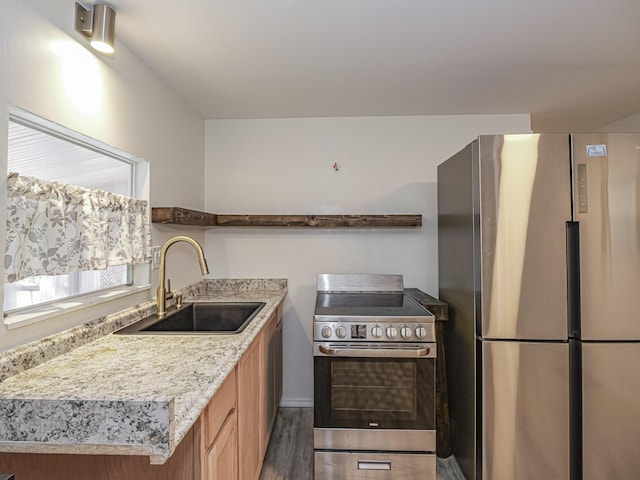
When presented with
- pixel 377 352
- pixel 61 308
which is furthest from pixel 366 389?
pixel 61 308

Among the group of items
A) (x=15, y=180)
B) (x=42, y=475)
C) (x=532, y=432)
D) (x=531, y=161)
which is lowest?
(x=532, y=432)

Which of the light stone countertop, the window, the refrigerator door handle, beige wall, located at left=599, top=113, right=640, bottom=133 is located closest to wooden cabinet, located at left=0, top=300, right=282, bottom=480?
the light stone countertop

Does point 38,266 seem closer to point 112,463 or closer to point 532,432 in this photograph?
point 112,463

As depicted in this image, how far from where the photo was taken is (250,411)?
162 centimetres

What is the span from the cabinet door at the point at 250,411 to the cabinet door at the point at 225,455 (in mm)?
68

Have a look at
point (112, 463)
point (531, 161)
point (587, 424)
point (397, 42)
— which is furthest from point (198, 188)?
point (587, 424)

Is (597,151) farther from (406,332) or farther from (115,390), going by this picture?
(115,390)

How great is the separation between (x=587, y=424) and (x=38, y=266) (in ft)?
8.27

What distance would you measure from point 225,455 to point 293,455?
109 cm

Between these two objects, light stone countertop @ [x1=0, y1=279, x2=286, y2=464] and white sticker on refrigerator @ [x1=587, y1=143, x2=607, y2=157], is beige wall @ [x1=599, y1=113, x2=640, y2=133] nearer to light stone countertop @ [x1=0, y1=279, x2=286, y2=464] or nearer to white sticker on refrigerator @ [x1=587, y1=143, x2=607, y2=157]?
white sticker on refrigerator @ [x1=587, y1=143, x2=607, y2=157]

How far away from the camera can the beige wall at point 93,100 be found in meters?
1.06

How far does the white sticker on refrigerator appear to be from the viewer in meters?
1.69

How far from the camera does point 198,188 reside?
8.73 ft

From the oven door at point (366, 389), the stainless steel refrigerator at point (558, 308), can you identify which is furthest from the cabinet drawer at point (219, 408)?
the stainless steel refrigerator at point (558, 308)
